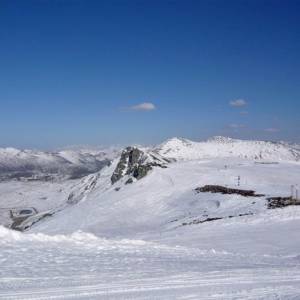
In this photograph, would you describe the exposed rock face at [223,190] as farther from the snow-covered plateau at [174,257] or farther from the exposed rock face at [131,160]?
the exposed rock face at [131,160]

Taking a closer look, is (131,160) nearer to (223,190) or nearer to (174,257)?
(223,190)

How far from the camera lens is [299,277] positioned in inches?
489

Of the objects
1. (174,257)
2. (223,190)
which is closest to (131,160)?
(223,190)

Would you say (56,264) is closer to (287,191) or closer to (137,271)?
(137,271)

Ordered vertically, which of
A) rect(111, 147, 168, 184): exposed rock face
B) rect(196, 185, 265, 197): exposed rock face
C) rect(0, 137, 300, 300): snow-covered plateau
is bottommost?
rect(0, 137, 300, 300): snow-covered plateau

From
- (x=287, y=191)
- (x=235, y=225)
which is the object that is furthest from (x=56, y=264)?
(x=287, y=191)

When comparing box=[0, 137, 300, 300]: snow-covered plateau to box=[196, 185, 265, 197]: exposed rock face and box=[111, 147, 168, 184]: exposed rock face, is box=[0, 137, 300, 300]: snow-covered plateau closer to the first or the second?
box=[196, 185, 265, 197]: exposed rock face

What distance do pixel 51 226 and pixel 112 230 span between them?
51.6ft

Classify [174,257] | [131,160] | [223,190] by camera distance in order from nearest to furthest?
1. [174,257]
2. [223,190]
3. [131,160]

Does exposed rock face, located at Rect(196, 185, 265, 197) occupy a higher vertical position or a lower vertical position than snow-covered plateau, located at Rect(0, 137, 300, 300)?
higher

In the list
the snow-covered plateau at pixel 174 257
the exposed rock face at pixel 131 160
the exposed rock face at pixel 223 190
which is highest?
the exposed rock face at pixel 131 160

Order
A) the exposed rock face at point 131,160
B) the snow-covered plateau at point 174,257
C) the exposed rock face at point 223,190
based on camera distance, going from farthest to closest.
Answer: the exposed rock face at point 131,160, the exposed rock face at point 223,190, the snow-covered plateau at point 174,257

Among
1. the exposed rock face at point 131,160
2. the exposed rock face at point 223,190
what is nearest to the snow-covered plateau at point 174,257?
the exposed rock face at point 223,190

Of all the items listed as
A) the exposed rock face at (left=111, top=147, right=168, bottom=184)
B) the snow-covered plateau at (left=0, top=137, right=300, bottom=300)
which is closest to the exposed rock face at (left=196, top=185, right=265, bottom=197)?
the snow-covered plateau at (left=0, top=137, right=300, bottom=300)
